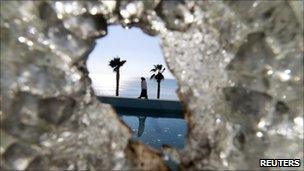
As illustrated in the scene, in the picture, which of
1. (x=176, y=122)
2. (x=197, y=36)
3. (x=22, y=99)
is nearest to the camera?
(x=22, y=99)

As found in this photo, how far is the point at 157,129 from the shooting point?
32.7 ft

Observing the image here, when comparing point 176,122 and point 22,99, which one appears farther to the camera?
point 176,122

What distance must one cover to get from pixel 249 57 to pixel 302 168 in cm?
45

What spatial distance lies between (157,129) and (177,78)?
8.50 m

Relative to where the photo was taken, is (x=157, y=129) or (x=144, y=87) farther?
(x=144, y=87)

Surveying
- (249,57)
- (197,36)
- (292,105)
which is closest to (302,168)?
(292,105)

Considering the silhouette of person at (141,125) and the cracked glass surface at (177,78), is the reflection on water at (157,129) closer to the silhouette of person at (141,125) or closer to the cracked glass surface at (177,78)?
the silhouette of person at (141,125)

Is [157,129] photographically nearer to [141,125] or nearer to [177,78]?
[141,125]

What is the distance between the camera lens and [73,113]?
4.80 feet

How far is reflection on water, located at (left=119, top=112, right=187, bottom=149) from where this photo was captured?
26.6 ft

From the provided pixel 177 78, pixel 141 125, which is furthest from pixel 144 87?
pixel 177 78

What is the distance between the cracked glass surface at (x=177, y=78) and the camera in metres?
1.44

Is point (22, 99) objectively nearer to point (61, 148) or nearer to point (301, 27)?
point (61, 148)

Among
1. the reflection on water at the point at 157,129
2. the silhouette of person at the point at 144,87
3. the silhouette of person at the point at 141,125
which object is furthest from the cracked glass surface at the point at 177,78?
the silhouette of person at the point at 144,87
